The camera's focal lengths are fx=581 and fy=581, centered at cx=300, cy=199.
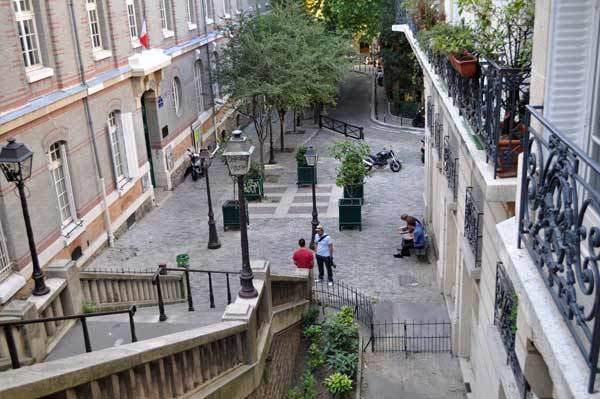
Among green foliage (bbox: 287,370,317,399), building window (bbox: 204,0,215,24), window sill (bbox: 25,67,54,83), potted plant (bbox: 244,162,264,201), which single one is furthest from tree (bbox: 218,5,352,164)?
green foliage (bbox: 287,370,317,399)

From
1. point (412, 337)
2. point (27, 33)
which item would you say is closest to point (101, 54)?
point (27, 33)

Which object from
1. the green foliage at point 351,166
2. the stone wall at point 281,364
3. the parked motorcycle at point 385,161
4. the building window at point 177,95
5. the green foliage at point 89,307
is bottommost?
the parked motorcycle at point 385,161

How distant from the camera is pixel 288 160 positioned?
1061 inches

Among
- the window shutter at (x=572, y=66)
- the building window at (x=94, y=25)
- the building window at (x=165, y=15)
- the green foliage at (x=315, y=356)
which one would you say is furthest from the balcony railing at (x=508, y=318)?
the building window at (x=165, y=15)

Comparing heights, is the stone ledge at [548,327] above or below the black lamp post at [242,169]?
above

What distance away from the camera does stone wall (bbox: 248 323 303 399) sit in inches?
354

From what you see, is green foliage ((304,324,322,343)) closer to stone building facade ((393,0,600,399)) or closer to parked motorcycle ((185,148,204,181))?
stone building facade ((393,0,600,399))

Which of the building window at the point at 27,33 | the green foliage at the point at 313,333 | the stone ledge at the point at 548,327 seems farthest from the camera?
the building window at the point at 27,33

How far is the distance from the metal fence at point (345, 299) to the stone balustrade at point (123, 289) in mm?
3467

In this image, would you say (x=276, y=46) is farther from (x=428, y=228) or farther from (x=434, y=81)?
A: (x=434, y=81)

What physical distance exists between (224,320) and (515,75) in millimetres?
4934

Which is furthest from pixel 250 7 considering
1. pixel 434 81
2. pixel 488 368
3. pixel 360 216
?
pixel 488 368

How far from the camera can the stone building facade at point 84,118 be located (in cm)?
1234

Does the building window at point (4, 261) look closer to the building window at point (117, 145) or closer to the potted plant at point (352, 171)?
the building window at point (117, 145)
